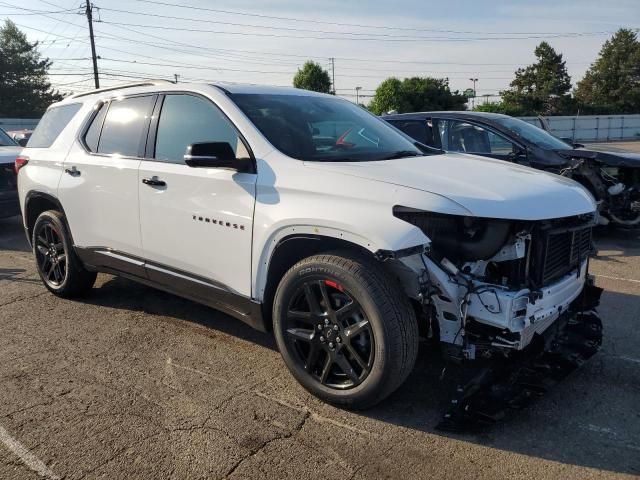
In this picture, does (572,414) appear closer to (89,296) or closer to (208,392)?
(208,392)

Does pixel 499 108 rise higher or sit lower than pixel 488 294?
higher

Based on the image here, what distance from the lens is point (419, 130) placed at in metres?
8.05

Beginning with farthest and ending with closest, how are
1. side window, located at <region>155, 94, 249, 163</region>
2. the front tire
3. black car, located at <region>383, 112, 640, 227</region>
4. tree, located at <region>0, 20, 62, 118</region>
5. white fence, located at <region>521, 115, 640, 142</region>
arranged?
tree, located at <region>0, 20, 62, 118</region> → white fence, located at <region>521, 115, 640, 142</region> → black car, located at <region>383, 112, 640, 227</region> → side window, located at <region>155, 94, 249, 163</region> → the front tire

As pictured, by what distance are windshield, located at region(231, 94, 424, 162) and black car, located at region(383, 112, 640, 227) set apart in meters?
3.57

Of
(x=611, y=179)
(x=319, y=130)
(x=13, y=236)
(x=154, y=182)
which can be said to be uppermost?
(x=319, y=130)

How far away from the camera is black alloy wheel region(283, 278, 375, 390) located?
3.11 m

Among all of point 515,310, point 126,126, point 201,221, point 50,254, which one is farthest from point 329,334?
point 50,254

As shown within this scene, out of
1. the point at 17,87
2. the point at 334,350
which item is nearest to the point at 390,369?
the point at 334,350

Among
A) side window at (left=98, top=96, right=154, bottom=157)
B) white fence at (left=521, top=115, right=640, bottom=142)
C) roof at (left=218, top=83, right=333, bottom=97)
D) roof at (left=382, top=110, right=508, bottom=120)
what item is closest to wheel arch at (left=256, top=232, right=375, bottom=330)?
roof at (left=218, top=83, right=333, bottom=97)

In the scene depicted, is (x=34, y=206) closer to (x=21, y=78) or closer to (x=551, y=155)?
(x=551, y=155)

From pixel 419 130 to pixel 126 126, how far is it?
15.4 ft

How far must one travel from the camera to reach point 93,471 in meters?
2.72

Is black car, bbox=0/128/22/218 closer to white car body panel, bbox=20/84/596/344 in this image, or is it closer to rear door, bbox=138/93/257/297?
white car body panel, bbox=20/84/596/344

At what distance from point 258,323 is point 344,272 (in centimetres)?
88
